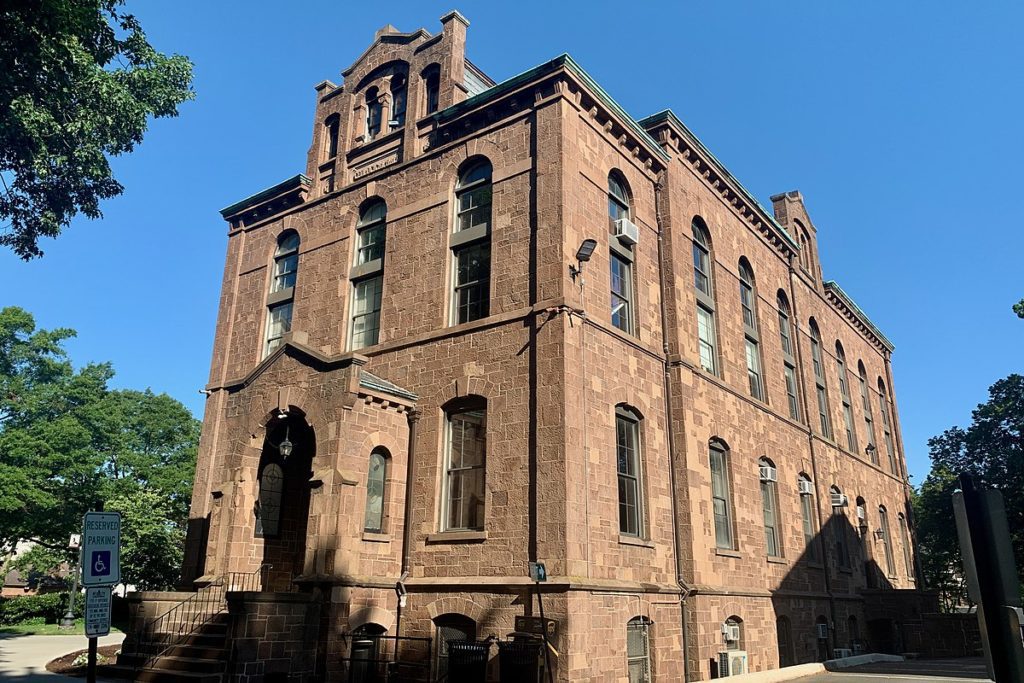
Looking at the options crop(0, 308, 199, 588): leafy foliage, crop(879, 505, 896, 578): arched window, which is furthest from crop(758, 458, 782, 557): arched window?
crop(0, 308, 199, 588): leafy foliage

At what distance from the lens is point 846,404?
1206 inches

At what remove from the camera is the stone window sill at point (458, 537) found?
14523 mm

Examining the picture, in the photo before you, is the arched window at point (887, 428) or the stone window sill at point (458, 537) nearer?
the stone window sill at point (458, 537)

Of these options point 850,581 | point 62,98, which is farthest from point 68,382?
point 850,581

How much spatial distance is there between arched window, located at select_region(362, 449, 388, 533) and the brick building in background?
0.07 meters

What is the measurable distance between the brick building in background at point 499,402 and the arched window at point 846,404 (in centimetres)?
651

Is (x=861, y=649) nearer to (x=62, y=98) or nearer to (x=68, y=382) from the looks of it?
(x=62, y=98)

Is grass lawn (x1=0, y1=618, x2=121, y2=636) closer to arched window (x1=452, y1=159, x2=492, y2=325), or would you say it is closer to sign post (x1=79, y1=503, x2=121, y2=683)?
arched window (x1=452, y1=159, x2=492, y2=325)

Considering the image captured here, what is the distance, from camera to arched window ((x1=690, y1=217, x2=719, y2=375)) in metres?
20.4

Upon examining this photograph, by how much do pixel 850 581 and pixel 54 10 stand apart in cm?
2747

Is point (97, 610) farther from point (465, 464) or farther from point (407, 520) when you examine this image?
point (465, 464)

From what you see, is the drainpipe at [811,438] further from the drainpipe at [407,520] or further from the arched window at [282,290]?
the arched window at [282,290]

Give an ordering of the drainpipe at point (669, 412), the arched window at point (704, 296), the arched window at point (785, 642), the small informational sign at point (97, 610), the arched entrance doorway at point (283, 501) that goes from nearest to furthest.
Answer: the small informational sign at point (97, 610)
the drainpipe at point (669, 412)
the arched entrance doorway at point (283, 501)
the arched window at point (785, 642)
the arched window at point (704, 296)

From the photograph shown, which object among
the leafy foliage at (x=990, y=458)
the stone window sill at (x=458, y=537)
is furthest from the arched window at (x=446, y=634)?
the leafy foliage at (x=990, y=458)
